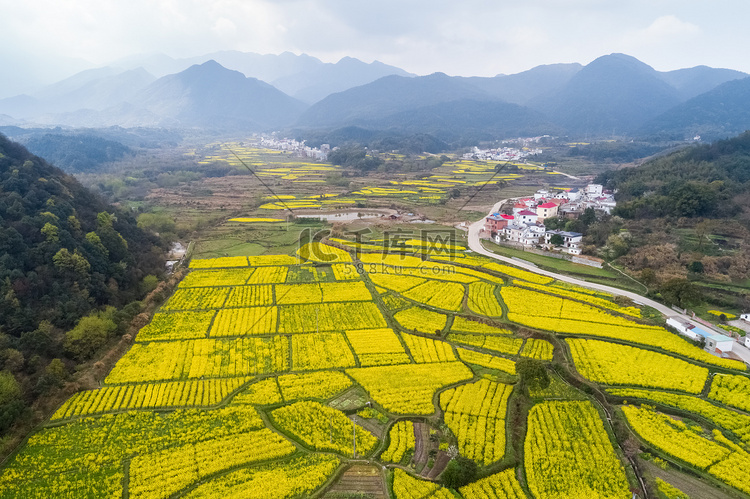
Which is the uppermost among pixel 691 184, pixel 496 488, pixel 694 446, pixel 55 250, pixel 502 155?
pixel 691 184

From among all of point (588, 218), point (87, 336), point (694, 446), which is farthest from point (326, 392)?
point (588, 218)

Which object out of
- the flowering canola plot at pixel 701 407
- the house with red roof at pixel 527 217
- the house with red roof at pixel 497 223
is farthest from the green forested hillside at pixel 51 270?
the house with red roof at pixel 527 217

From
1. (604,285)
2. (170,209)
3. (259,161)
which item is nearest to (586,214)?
(604,285)

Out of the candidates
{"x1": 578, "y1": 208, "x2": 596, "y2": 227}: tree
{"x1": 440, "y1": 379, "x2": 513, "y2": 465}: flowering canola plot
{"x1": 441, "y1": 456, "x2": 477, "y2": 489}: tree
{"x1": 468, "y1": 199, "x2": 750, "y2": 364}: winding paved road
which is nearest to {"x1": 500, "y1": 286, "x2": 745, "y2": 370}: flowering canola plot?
{"x1": 468, "y1": 199, "x2": 750, "y2": 364}: winding paved road

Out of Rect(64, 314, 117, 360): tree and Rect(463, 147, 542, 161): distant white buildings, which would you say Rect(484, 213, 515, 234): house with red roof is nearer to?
Rect(64, 314, 117, 360): tree

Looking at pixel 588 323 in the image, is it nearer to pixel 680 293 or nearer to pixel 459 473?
pixel 680 293
